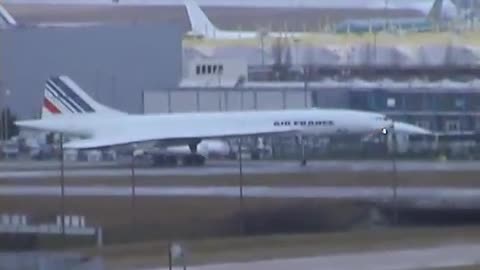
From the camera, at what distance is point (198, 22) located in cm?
8594

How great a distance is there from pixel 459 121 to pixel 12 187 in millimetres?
16120

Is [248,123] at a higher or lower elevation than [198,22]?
lower

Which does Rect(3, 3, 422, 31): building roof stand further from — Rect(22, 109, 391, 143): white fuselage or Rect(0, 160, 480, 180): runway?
Rect(0, 160, 480, 180): runway

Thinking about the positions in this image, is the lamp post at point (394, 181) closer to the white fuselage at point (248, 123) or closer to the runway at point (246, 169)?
the runway at point (246, 169)

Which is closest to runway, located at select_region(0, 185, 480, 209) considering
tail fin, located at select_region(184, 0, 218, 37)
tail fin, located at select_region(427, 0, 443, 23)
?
tail fin, located at select_region(184, 0, 218, 37)

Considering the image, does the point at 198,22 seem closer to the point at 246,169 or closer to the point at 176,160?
the point at 176,160

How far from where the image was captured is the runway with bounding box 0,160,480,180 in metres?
29.5

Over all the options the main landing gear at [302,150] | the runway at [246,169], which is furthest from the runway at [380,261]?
the main landing gear at [302,150]

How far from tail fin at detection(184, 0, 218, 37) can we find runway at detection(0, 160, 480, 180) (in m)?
47.2

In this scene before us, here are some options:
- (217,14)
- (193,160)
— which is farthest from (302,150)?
(217,14)

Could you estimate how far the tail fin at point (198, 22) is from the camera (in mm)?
82688

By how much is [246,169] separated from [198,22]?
55440 millimetres

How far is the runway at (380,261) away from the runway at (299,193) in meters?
3.71

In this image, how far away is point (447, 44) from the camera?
233ft
